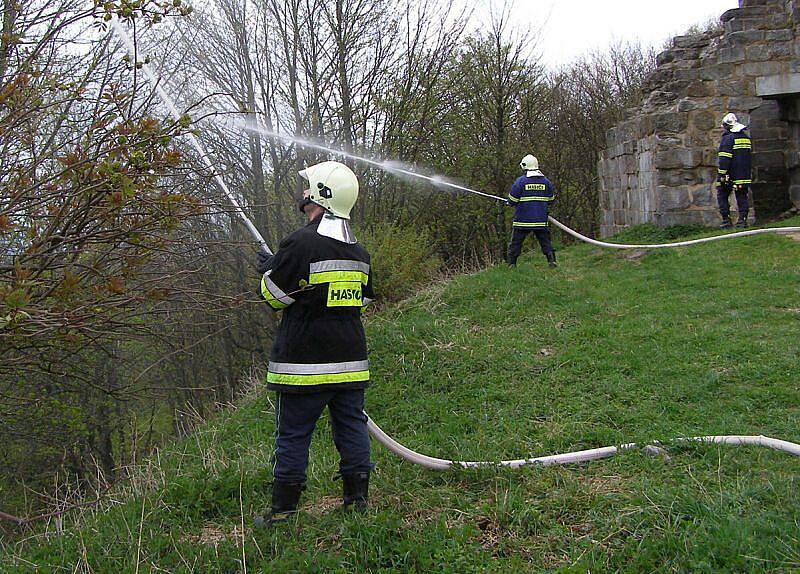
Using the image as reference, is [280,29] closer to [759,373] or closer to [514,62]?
[514,62]

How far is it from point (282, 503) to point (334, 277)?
4.24ft

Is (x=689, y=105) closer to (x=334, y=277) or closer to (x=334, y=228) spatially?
(x=334, y=228)

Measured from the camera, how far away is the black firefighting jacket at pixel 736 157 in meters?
12.5

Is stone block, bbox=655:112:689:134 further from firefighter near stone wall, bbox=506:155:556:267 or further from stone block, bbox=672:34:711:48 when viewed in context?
firefighter near stone wall, bbox=506:155:556:267

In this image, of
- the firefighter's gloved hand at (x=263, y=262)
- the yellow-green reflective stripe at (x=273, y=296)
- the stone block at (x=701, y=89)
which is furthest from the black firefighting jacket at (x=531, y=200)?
the yellow-green reflective stripe at (x=273, y=296)

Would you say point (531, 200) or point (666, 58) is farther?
point (666, 58)

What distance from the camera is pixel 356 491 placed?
14.7 ft

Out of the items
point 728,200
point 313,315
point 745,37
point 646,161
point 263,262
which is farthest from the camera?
point 646,161

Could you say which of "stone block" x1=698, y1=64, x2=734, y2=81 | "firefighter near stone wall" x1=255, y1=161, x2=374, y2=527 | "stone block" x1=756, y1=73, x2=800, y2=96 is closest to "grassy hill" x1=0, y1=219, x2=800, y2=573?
"firefighter near stone wall" x1=255, y1=161, x2=374, y2=527

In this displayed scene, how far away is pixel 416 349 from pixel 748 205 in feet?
24.9

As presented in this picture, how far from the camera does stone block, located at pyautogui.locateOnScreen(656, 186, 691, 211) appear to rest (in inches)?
536

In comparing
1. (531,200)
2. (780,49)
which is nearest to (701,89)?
(780,49)

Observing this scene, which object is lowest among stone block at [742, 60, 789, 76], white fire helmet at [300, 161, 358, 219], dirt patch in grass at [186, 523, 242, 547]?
dirt patch in grass at [186, 523, 242, 547]

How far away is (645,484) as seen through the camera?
4.36m
